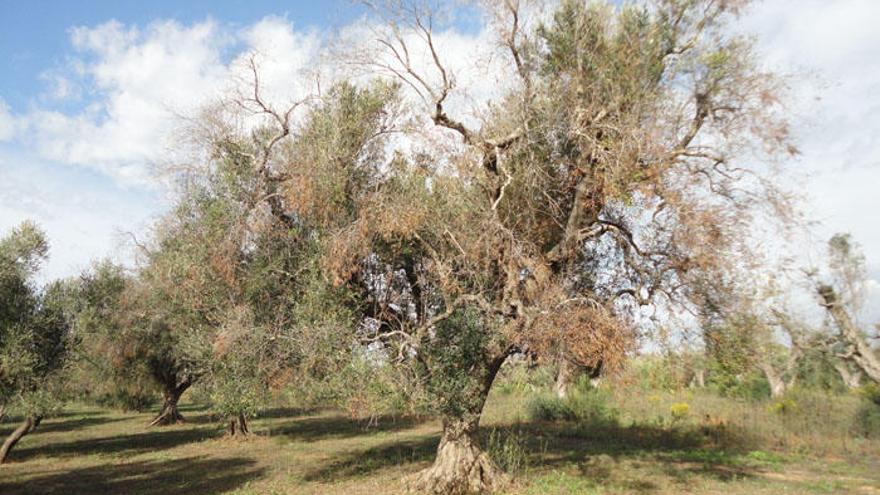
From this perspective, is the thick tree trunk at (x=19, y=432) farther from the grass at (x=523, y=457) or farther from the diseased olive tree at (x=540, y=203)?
the diseased olive tree at (x=540, y=203)

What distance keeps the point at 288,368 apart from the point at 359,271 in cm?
276

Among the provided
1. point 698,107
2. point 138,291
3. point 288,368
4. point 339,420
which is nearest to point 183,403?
point 339,420

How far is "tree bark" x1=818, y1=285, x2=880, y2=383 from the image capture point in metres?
21.1

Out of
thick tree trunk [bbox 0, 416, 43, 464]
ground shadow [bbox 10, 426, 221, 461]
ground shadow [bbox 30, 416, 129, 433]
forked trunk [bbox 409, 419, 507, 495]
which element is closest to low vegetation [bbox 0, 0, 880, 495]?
forked trunk [bbox 409, 419, 507, 495]

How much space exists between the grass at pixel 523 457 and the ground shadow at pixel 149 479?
0.21 ft

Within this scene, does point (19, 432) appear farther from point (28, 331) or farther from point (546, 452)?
point (546, 452)

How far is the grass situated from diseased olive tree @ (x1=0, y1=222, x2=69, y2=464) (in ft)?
9.21

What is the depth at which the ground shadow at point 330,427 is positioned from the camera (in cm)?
2894

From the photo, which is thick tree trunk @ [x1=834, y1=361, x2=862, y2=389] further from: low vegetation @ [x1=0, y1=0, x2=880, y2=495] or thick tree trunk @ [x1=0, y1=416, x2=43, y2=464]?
thick tree trunk @ [x1=0, y1=416, x2=43, y2=464]

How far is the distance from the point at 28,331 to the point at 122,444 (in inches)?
492

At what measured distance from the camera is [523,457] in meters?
18.6

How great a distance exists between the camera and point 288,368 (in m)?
12.6

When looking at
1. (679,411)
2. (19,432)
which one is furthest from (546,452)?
(19,432)

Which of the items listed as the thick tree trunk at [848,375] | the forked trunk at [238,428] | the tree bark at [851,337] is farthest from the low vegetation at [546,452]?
the thick tree trunk at [848,375]
